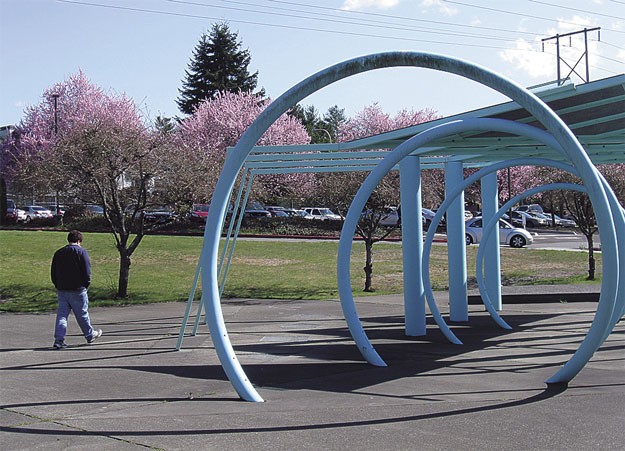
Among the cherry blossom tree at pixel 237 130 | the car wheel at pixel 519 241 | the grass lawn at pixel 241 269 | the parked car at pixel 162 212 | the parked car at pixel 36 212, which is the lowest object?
the grass lawn at pixel 241 269

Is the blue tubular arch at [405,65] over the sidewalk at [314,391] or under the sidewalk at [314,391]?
over

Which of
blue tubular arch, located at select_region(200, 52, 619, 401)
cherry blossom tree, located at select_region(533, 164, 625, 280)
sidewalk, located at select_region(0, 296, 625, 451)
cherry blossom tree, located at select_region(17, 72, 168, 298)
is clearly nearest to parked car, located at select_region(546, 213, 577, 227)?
cherry blossom tree, located at select_region(533, 164, 625, 280)

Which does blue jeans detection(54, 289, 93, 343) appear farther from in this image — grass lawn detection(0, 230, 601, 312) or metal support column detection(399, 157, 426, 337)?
grass lawn detection(0, 230, 601, 312)

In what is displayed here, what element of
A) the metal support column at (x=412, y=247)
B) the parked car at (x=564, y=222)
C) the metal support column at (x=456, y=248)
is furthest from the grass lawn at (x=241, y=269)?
the parked car at (x=564, y=222)

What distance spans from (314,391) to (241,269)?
18037 mm

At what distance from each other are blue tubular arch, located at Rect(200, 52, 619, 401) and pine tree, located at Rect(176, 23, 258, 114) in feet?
176

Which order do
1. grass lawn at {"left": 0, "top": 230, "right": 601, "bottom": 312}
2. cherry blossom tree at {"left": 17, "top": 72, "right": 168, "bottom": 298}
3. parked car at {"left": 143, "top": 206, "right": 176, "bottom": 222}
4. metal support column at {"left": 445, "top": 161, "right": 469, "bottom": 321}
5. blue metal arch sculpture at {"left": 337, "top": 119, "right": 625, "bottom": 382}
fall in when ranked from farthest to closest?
grass lawn at {"left": 0, "top": 230, "right": 601, "bottom": 312} < parked car at {"left": 143, "top": 206, "right": 176, "bottom": 222} < cherry blossom tree at {"left": 17, "top": 72, "right": 168, "bottom": 298} < metal support column at {"left": 445, "top": 161, "right": 469, "bottom": 321} < blue metal arch sculpture at {"left": 337, "top": 119, "right": 625, "bottom": 382}

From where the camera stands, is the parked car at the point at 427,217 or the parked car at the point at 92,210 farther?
the parked car at the point at 427,217

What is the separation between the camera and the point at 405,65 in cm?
787

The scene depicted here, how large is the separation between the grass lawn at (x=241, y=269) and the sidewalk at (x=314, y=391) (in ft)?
21.6

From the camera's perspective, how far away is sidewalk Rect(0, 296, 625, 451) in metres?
6.43

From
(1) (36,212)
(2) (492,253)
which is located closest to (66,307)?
(2) (492,253)

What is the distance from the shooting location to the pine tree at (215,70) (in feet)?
201

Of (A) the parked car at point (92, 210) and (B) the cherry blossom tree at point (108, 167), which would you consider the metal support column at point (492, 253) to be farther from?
(A) the parked car at point (92, 210)
